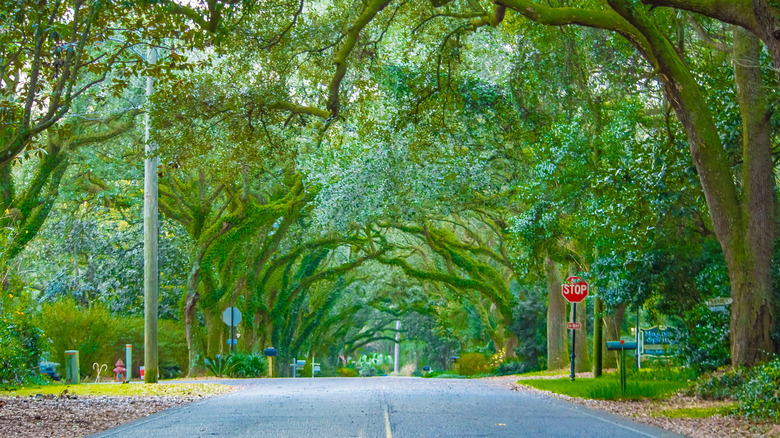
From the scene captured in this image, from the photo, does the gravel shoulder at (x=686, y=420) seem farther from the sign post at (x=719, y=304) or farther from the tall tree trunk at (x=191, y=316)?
the tall tree trunk at (x=191, y=316)

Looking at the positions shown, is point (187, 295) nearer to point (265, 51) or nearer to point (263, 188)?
point (263, 188)

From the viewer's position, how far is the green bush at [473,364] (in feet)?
131

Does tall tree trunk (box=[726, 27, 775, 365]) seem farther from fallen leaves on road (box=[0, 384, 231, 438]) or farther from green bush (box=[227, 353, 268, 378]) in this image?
green bush (box=[227, 353, 268, 378])

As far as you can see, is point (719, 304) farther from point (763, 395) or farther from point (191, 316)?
point (191, 316)

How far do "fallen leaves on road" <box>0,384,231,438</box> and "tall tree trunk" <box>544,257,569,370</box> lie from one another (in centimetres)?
1400

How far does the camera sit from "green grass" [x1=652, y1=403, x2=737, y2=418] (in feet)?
38.9

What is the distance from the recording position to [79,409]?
13.5 meters

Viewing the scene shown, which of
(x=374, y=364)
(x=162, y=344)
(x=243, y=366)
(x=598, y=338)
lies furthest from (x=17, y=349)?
(x=374, y=364)

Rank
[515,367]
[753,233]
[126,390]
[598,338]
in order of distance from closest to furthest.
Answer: [753,233] → [126,390] → [598,338] → [515,367]

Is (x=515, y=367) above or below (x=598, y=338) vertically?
below

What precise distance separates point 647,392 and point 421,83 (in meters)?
7.78

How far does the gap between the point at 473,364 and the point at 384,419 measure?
29.3 metres

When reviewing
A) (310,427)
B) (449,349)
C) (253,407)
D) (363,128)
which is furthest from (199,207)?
(449,349)

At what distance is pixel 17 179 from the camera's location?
32562 millimetres
